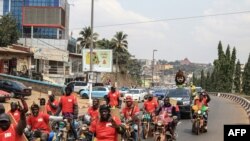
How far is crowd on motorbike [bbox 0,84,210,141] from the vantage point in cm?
904

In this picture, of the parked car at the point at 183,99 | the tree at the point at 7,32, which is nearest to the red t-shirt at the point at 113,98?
the parked car at the point at 183,99

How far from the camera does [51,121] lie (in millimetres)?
12945

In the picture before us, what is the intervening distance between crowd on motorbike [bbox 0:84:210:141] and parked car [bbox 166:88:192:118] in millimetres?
9250

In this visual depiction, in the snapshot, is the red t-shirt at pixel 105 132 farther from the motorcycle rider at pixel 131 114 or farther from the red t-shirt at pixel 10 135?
the motorcycle rider at pixel 131 114

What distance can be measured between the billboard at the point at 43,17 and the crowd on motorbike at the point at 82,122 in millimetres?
68133

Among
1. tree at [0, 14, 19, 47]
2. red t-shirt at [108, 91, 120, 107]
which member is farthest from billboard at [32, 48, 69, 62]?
red t-shirt at [108, 91, 120, 107]

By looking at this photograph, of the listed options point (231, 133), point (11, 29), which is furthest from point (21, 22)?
point (231, 133)

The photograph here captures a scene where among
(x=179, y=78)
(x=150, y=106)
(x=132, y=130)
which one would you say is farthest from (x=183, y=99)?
(x=132, y=130)

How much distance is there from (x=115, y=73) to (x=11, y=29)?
109ft

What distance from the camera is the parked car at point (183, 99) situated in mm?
27156

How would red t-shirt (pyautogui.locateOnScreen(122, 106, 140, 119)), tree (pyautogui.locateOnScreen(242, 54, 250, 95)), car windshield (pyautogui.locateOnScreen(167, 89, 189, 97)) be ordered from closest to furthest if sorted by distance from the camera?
1. red t-shirt (pyautogui.locateOnScreen(122, 106, 140, 119))
2. car windshield (pyautogui.locateOnScreen(167, 89, 189, 97))
3. tree (pyautogui.locateOnScreen(242, 54, 250, 95))

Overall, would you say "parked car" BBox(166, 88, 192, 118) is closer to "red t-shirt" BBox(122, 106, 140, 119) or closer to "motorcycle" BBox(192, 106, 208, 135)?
"motorcycle" BBox(192, 106, 208, 135)

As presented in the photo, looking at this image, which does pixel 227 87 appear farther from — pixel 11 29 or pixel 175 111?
pixel 175 111

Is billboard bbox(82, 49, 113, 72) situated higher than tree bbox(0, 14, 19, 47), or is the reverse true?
tree bbox(0, 14, 19, 47)
